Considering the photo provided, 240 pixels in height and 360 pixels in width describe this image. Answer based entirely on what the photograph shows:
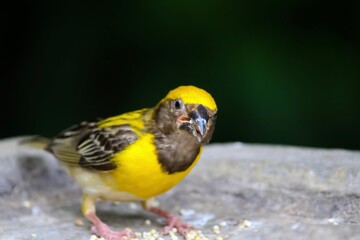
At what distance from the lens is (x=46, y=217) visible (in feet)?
14.9

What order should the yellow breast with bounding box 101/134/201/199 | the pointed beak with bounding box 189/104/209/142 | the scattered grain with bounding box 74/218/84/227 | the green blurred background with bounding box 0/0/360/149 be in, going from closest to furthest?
the pointed beak with bounding box 189/104/209/142, the yellow breast with bounding box 101/134/201/199, the scattered grain with bounding box 74/218/84/227, the green blurred background with bounding box 0/0/360/149

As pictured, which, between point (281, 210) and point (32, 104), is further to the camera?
point (32, 104)

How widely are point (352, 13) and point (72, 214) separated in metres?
3.04

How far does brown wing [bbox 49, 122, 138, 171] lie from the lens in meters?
4.10

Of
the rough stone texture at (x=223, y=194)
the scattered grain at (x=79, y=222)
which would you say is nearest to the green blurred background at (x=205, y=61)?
the rough stone texture at (x=223, y=194)

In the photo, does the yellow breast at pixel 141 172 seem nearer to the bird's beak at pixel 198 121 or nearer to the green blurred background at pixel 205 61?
the bird's beak at pixel 198 121

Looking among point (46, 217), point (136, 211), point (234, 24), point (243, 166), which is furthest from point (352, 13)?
point (46, 217)

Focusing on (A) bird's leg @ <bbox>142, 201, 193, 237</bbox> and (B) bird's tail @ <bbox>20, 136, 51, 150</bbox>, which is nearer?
(A) bird's leg @ <bbox>142, 201, 193, 237</bbox>

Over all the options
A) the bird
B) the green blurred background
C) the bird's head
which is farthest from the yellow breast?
the green blurred background

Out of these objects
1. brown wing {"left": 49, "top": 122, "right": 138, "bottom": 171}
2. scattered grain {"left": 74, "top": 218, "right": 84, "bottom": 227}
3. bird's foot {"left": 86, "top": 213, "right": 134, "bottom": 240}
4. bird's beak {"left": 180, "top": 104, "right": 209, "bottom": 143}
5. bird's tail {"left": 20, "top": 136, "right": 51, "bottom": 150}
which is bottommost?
scattered grain {"left": 74, "top": 218, "right": 84, "bottom": 227}

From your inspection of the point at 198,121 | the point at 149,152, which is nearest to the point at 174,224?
the point at 149,152

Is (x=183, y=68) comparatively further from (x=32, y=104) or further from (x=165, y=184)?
(x=165, y=184)

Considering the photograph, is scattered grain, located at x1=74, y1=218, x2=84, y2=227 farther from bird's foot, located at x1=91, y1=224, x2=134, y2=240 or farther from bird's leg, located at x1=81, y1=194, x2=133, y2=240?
bird's foot, located at x1=91, y1=224, x2=134, y2=240

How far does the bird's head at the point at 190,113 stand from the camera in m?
3.69
